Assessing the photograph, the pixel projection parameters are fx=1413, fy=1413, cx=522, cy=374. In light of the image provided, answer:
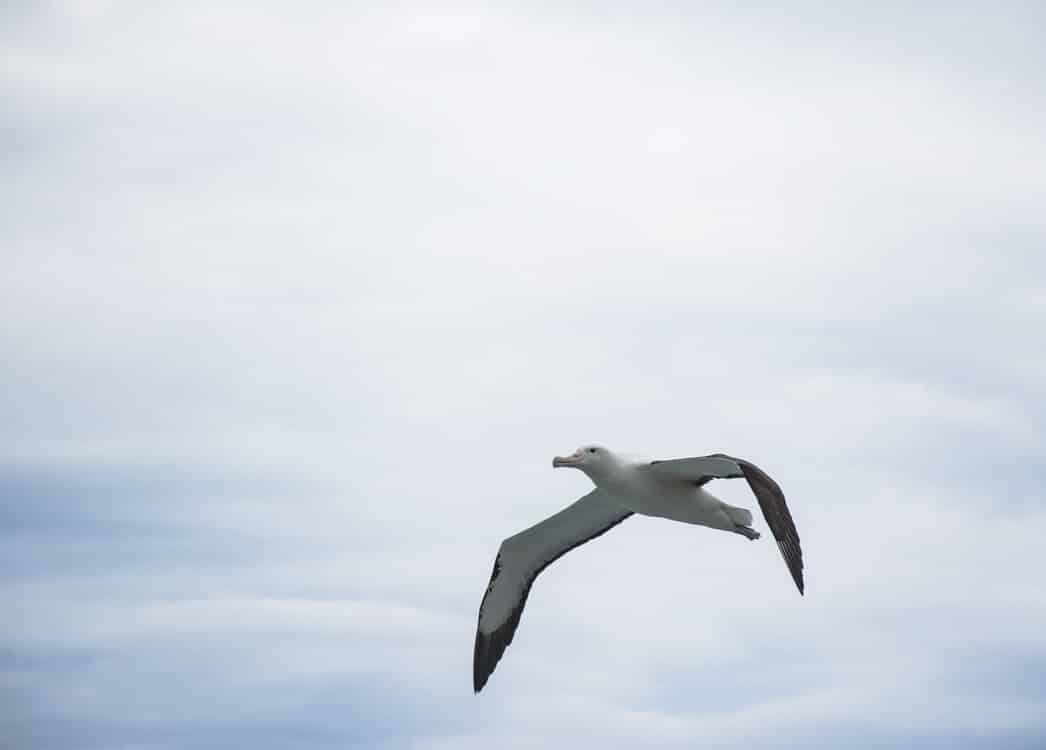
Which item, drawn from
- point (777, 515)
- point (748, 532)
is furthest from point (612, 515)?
→ point (777, 515)

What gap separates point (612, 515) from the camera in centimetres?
2314

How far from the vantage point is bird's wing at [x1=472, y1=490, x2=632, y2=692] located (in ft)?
76.1

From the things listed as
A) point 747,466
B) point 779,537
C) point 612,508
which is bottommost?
point 779,537

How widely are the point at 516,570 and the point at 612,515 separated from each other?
1.94m

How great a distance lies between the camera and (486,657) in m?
23.7

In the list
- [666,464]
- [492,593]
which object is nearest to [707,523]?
[666,464]

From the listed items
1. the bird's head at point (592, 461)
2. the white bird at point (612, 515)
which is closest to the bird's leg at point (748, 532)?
the white bird at point (612, 515)

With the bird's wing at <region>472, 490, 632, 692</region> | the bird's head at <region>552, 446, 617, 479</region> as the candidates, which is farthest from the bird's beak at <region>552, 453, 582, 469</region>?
the bird's wing at <region>472, 490, 632, 692</region>

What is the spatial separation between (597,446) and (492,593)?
13.5ft

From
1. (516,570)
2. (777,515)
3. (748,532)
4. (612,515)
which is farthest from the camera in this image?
(516,570)

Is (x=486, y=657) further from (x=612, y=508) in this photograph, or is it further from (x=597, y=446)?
(x=597, y=446)

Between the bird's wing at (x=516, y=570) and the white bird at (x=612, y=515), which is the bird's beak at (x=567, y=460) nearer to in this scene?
the white bird at (x=612, y=515)

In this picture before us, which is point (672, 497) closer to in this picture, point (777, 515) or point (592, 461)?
point (592, 461)

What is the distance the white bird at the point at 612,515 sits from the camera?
17641 mm
